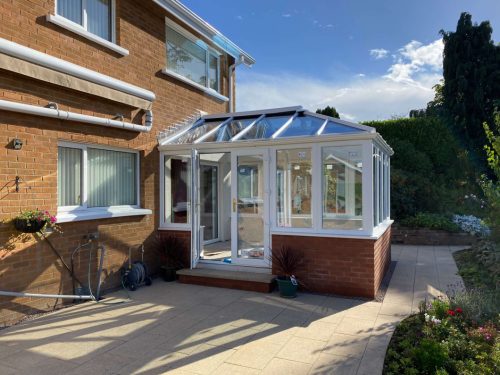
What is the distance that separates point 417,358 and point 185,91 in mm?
7466

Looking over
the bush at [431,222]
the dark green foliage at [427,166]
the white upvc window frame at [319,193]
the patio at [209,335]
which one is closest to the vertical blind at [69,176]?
the patio at [209,335]

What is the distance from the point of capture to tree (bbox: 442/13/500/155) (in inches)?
699

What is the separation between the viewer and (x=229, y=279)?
700cm

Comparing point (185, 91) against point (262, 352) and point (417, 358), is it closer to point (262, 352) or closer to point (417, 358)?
point (262, 352)

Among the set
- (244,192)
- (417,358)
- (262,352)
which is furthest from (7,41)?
(417,358)

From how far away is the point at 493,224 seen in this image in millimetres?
7949

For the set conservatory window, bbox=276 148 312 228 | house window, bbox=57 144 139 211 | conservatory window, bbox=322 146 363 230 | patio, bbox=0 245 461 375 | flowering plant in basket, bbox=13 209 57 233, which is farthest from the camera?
conservatory window, bbox=276 148 312 228

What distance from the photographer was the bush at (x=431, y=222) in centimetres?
1211

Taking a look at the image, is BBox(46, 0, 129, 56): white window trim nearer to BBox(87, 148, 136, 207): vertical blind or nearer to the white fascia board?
the white fascia board

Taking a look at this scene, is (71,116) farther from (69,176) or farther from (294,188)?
(294,188)

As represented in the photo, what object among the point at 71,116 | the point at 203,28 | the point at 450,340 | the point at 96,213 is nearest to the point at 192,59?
the point at 203,28

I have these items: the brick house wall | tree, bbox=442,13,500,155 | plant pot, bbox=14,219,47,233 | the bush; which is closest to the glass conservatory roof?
the brick house wall

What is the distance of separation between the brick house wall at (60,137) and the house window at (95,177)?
8.3 inches

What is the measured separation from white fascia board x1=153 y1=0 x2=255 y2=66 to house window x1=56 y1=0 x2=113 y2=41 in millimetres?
1166
